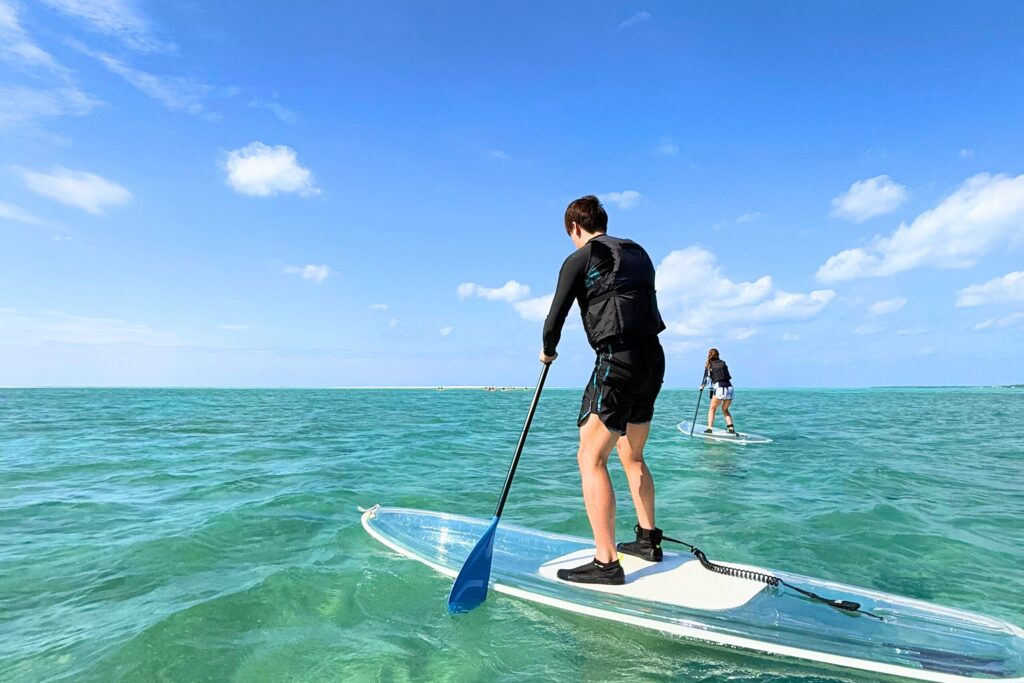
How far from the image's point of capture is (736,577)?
3.91 m

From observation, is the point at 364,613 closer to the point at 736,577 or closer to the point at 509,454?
the point at 736,577

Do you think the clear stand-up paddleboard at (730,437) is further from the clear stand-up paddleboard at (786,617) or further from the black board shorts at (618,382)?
the black board shorts at (618,382)

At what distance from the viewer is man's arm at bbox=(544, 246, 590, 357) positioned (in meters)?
3.72

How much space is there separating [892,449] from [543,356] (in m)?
13.0

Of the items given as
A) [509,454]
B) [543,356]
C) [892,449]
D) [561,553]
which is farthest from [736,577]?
[892,449]

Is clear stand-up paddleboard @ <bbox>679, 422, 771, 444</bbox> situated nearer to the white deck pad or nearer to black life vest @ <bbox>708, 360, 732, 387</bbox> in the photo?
black life vest @ <bbox>708, 360, 732, 387</bbox>

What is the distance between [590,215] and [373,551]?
11.8 ft

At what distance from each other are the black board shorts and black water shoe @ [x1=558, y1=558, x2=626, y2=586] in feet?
3.24

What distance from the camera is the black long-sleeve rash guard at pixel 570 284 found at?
3.71 m

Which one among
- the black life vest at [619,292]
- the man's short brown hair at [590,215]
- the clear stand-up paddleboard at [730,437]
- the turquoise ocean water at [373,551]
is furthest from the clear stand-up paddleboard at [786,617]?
the clear stand-up paddleboard at [730,437]

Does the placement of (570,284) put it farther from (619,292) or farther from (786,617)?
(786,617)

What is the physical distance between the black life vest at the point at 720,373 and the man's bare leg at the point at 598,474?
13.5 meters

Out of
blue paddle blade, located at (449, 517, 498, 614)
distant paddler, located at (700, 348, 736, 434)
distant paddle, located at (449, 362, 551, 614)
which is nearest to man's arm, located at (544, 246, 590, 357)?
distant paddle, located at (449, 362, 551, 614)

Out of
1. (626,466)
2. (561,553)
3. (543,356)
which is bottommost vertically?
(561,553)
